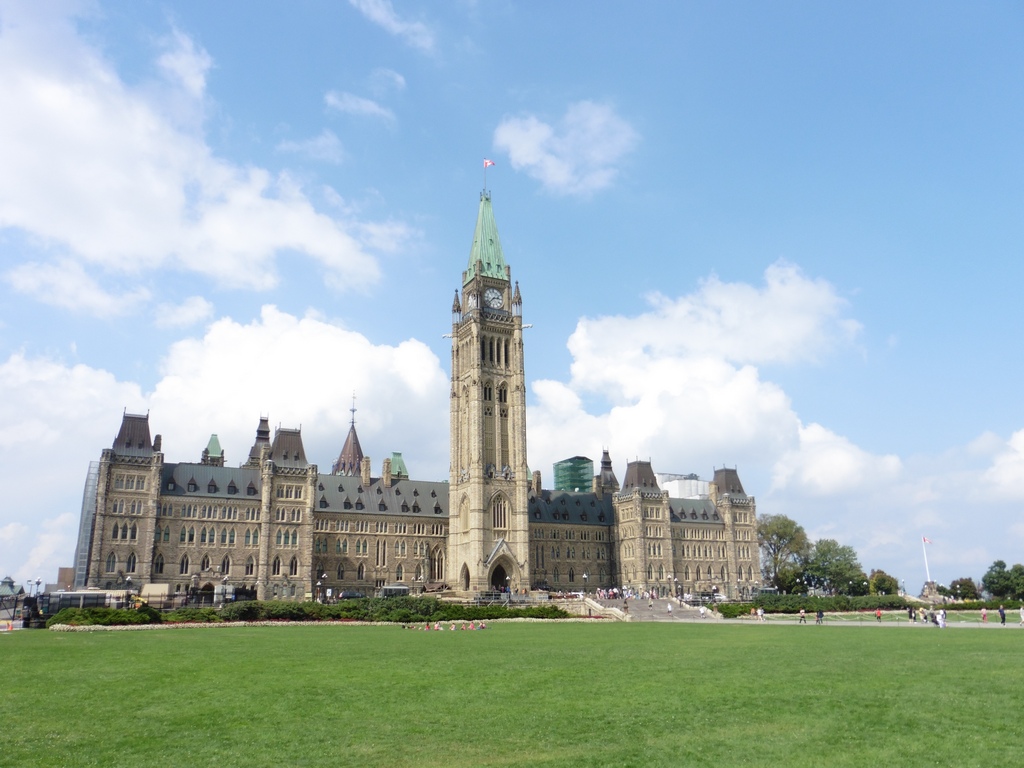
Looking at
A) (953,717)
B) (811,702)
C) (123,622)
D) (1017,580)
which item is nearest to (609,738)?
(811,702)

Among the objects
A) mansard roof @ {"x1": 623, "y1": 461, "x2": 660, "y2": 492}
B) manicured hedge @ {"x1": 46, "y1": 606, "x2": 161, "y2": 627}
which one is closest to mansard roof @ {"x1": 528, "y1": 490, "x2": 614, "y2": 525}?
mansard roof @ {"x1": 623, "y1": 461, "x2": 660, "y2": 492}

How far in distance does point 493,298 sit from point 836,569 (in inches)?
2630

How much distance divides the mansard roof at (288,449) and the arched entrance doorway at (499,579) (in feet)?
94.7

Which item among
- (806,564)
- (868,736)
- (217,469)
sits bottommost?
(868,736)

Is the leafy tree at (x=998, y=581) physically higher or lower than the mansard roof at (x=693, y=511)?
lower

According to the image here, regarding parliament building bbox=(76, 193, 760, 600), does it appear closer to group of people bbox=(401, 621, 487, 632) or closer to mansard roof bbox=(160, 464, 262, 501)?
mansard roof bbox=(160, 464, 262, 501)

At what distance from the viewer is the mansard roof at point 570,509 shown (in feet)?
433

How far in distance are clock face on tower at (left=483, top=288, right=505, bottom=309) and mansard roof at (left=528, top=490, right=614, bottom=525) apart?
1229 inches

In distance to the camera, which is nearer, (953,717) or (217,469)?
(953,717)

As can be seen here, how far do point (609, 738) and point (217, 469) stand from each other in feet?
333

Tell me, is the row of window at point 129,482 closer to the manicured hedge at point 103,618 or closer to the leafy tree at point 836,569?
the manicured hedge at point 103,618

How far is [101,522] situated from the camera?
98.6m

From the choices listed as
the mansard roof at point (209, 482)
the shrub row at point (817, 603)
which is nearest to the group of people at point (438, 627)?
the shrub row at point (817, 603)

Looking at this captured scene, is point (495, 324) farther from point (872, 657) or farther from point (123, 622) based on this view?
point (872, 657)
